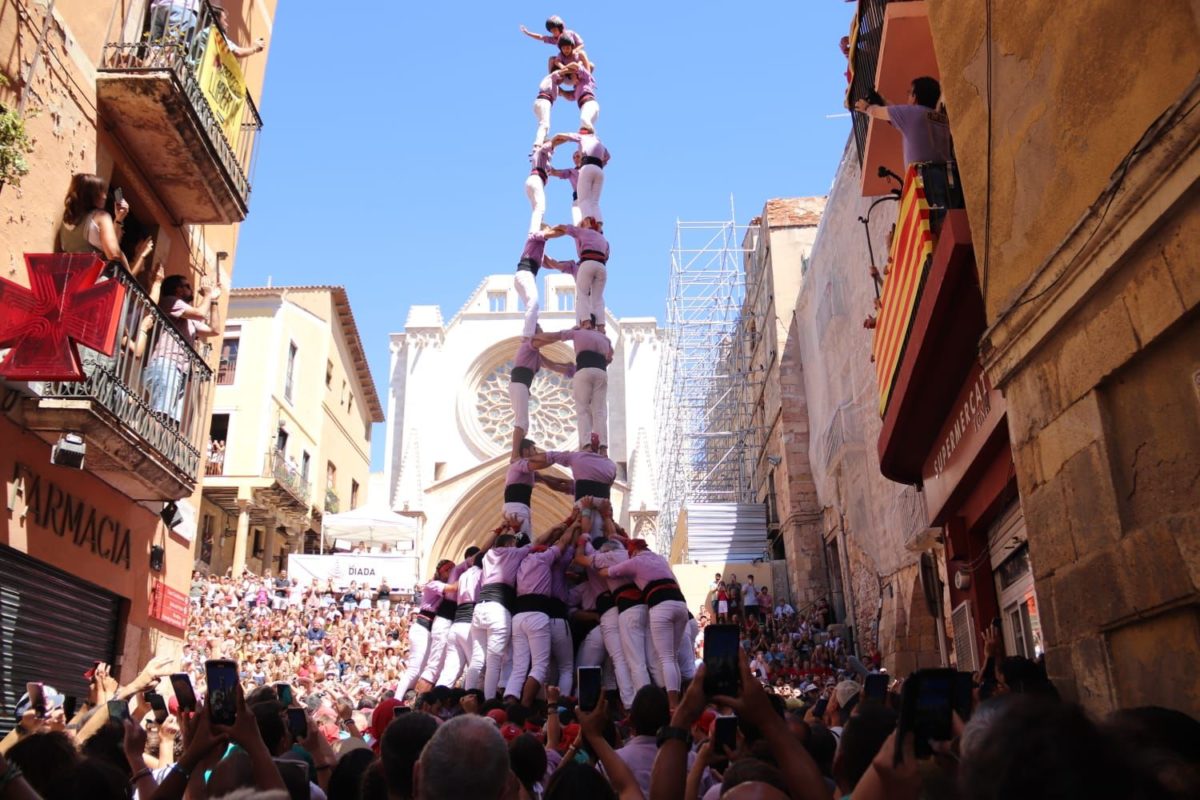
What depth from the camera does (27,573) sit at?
309 inches

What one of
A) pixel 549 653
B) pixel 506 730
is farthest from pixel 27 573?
pixel 506 730

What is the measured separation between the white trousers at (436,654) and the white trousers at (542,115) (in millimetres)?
6662

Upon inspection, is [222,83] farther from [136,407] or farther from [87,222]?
[136,407]

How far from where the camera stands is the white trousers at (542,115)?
13031mm

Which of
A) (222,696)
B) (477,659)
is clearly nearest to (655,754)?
(222,696)

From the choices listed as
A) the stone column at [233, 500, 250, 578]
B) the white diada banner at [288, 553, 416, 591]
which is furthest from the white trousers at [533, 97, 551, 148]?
the stone column at [233, 500, 250, 578]

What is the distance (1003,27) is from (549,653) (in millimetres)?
6252

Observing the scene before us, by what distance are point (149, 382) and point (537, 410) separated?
1199 inches

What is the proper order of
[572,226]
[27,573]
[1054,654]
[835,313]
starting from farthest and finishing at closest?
[835,313] < [572,226] < [27,573] < [1054,654]

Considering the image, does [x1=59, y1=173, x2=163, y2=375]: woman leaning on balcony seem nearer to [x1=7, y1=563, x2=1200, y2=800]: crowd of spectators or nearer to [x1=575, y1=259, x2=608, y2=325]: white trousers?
[x1=7, y1=563, x2=1200, y2=800]: crowd of spectators

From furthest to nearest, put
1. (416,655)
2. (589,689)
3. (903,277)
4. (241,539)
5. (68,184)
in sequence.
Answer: (241,539) → (416,655) → (68,184) → (903,277) → (589,689)

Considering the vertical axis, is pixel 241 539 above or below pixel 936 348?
above

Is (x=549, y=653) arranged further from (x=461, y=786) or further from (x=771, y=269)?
(x=771, y=269)

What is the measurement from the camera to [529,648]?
8.76 meters
